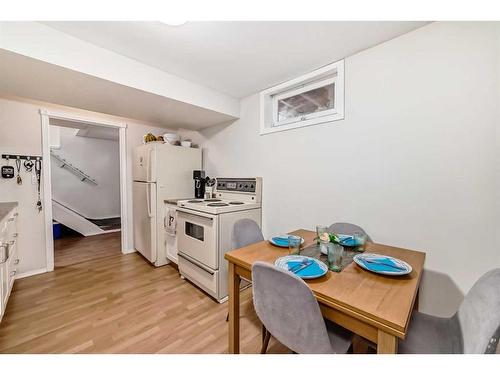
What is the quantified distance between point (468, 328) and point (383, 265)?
1.14 feet

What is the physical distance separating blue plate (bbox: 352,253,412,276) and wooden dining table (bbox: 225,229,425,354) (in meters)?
0.03

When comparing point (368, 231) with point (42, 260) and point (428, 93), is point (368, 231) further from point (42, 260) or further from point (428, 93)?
point (42, 260)

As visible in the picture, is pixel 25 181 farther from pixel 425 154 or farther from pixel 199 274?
pixel 425 154

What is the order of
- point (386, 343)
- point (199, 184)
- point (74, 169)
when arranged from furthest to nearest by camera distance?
point (74, 169) < point (199, 184) < point (386, 343)

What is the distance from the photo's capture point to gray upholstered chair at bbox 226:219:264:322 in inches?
63.9

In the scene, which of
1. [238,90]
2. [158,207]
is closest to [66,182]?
[158,207]

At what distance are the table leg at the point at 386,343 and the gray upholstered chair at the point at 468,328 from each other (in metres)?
0.24

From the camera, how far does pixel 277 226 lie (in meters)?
2.26

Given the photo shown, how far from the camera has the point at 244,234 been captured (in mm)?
1686

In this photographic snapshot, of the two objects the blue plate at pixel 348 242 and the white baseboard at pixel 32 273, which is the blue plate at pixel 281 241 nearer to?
the blue plate at pixel 348 242

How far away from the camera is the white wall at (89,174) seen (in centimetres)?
505

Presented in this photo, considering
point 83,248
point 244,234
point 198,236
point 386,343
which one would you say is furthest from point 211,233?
point 83,248

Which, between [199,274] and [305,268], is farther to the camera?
[199,274]

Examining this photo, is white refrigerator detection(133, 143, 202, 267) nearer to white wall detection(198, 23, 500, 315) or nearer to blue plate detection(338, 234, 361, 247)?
white wall detection(198, 23, 500, 315)
